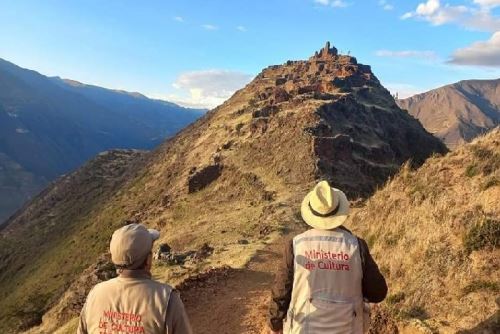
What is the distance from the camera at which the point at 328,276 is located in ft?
15.6

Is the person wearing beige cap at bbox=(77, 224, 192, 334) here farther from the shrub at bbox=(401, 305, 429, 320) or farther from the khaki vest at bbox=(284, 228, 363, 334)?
the shrub at bbox=(401, 305, 429, 320)

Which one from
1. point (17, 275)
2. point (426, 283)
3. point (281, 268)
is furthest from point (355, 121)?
point (281, 268)

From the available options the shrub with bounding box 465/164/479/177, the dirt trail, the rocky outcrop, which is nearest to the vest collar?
the dirt trail

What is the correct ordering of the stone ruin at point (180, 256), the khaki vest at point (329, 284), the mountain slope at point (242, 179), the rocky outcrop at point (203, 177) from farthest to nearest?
1. the rocky outcrop at point (203, 177)
2. the mountain slope at point (242, 179)
3. the stone ruin at point (180, 256)
4. the khaki vest at point (329, 284)

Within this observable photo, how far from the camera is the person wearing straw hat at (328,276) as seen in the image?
475 centimetres

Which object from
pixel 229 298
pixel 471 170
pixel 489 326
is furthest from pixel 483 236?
pixel 229 298

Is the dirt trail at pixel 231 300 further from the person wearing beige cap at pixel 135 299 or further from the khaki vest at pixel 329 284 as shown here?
the person wearing beige cap at pixel 135 299

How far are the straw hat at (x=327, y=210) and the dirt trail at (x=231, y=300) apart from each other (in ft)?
23.4

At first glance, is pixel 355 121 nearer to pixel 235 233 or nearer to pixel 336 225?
pixel 235 233

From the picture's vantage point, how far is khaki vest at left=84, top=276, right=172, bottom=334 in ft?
13.4

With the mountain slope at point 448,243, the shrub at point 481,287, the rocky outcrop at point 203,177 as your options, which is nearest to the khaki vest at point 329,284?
the mountain slope at point 448,243

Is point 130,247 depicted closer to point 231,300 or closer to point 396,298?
point 396,298

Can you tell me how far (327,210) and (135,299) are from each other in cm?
197

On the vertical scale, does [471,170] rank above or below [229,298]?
above
